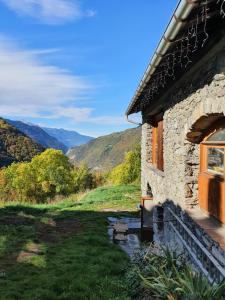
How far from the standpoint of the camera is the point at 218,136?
19.1 ft

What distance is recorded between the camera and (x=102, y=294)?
650 cm

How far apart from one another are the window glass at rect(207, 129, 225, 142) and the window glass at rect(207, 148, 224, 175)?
0.45 ft

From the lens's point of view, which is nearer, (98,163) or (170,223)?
(170,223)

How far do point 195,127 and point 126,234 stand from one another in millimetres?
6636

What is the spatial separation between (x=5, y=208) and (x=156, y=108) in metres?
8.47

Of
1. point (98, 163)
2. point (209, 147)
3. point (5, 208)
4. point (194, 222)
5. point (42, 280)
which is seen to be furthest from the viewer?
point (98, 163)

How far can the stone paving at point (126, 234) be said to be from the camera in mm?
10603

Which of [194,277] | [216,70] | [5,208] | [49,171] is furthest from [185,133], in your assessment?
[49,171]

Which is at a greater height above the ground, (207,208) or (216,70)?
(216,70)

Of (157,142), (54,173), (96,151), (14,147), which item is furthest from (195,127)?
(96,151)

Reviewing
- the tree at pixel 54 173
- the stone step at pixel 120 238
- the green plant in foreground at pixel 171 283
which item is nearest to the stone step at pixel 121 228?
the stone step at pixel 120 238

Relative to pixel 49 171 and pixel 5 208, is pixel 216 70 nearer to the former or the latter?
pixel 5 208

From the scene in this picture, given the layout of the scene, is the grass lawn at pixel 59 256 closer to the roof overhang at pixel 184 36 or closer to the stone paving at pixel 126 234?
the stone paving at pixel 126 234

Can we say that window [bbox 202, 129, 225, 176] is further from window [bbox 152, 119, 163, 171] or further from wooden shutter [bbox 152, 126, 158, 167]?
wooden shutter [bbox 152, 126, 158, 167]
